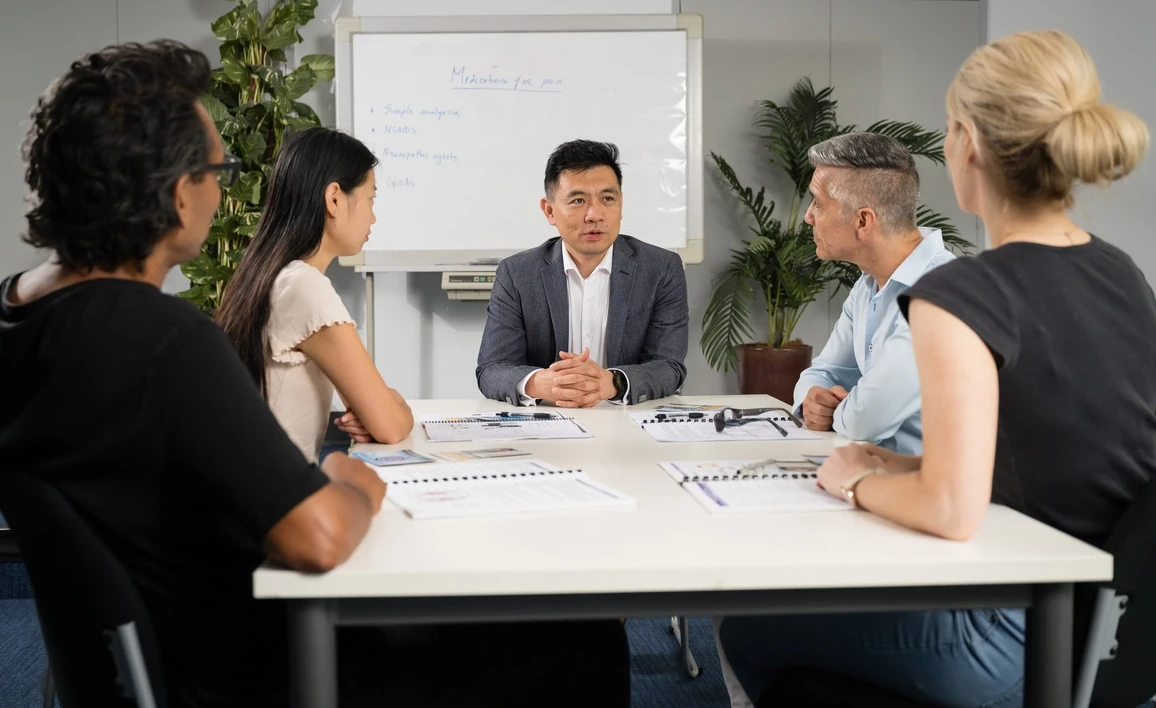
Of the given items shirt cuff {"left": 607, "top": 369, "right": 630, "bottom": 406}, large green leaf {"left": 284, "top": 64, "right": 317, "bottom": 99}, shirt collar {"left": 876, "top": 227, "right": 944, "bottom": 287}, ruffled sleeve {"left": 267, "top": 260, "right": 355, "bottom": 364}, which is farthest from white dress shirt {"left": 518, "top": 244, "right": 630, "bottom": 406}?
large green leaf {"left": 284, "top": 64, "right": 317, "bottom": 99}

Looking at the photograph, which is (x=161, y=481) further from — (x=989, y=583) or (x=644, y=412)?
(x=644, y=412)

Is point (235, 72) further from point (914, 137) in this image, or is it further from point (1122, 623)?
point (1122, 623)

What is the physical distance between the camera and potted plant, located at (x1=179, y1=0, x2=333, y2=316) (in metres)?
4.50

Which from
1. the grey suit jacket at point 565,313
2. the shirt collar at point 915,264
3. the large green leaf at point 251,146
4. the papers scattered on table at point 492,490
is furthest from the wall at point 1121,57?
the papers scattered on table at point 492,490

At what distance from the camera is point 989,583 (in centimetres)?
116

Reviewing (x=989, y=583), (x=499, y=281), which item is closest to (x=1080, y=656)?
(x=989, y=583)

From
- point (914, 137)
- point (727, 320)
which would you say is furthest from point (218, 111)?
point (914, 137)

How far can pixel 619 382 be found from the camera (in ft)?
8.72

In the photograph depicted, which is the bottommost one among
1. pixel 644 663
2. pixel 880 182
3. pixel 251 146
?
pixel 644 663

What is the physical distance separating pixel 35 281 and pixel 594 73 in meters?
3.53

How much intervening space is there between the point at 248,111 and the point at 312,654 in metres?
3.93

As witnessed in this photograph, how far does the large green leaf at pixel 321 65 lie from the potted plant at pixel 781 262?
1910 millimetres

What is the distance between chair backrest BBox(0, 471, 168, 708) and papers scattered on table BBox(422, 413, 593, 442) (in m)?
0.95

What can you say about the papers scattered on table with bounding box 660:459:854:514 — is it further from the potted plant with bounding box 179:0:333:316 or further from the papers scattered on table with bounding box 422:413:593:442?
the potted plant with bounding box 179:0:333:316
